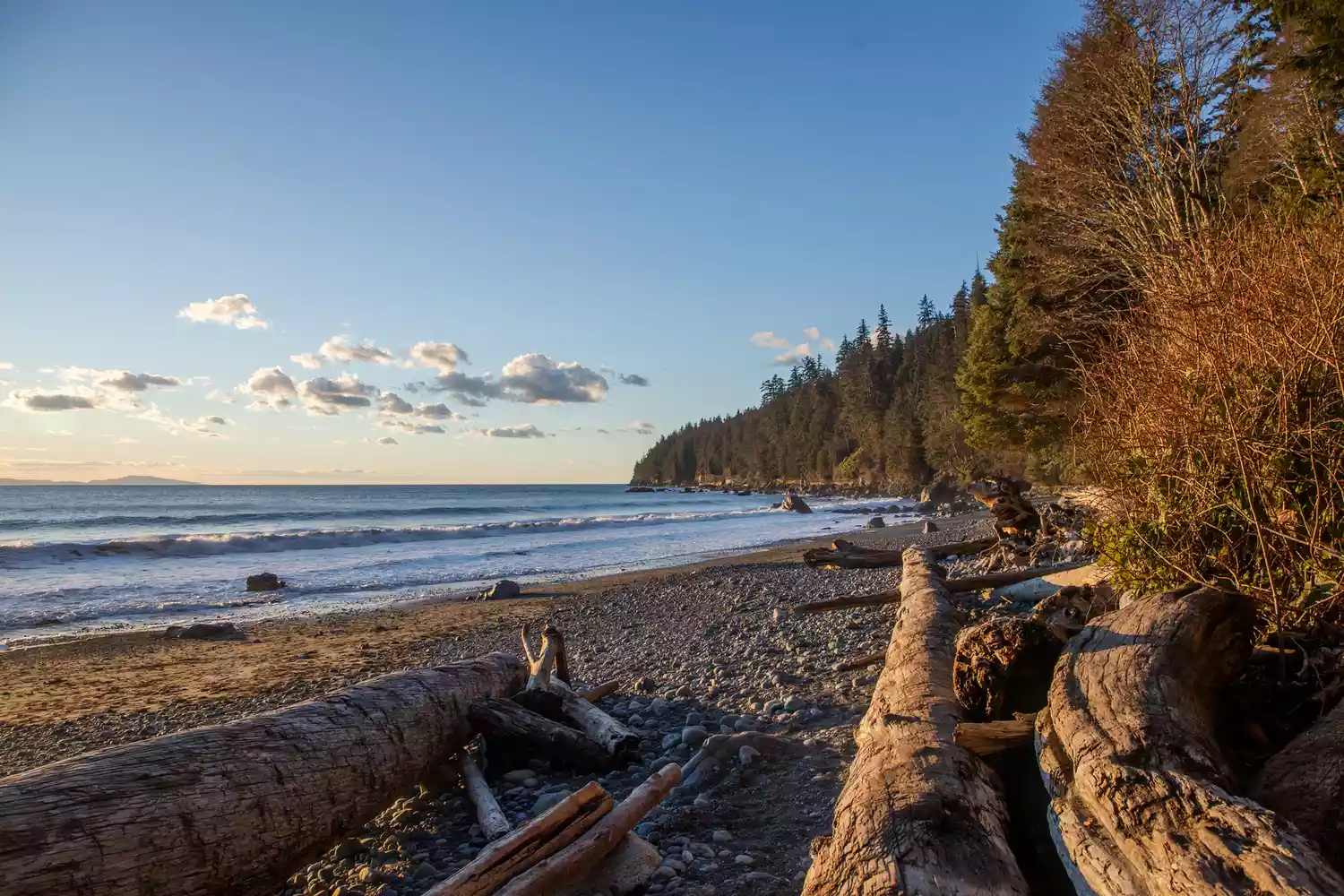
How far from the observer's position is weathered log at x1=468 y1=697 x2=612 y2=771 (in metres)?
4.51

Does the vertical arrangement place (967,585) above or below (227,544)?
above

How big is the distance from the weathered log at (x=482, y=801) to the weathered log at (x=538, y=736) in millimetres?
245

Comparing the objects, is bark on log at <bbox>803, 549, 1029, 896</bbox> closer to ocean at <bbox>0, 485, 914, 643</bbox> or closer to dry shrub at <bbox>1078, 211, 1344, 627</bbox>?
dry shrub at <bbox>1078, 211, 1344, 627</bbox>

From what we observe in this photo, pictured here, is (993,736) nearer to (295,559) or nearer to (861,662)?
(861,662)

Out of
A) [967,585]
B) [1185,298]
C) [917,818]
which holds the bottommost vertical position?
[967,585]

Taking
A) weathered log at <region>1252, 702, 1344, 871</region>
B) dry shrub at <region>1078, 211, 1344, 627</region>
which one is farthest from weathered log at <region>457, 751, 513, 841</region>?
dry shrub at <region>1078, 211, 1344, 627</region>

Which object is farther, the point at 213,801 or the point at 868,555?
the point at 868,555

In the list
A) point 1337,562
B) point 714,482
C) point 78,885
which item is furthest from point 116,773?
point 714,482

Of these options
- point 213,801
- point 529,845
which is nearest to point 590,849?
point 529,845

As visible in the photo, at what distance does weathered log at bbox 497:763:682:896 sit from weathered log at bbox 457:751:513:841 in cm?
89

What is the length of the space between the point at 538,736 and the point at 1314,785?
3.85m

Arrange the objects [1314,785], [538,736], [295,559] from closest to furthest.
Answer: [1314,785] → [538,736] → [295,559]

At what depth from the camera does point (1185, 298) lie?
4.92 metres

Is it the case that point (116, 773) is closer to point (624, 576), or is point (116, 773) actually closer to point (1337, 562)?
point (1337, 562)
